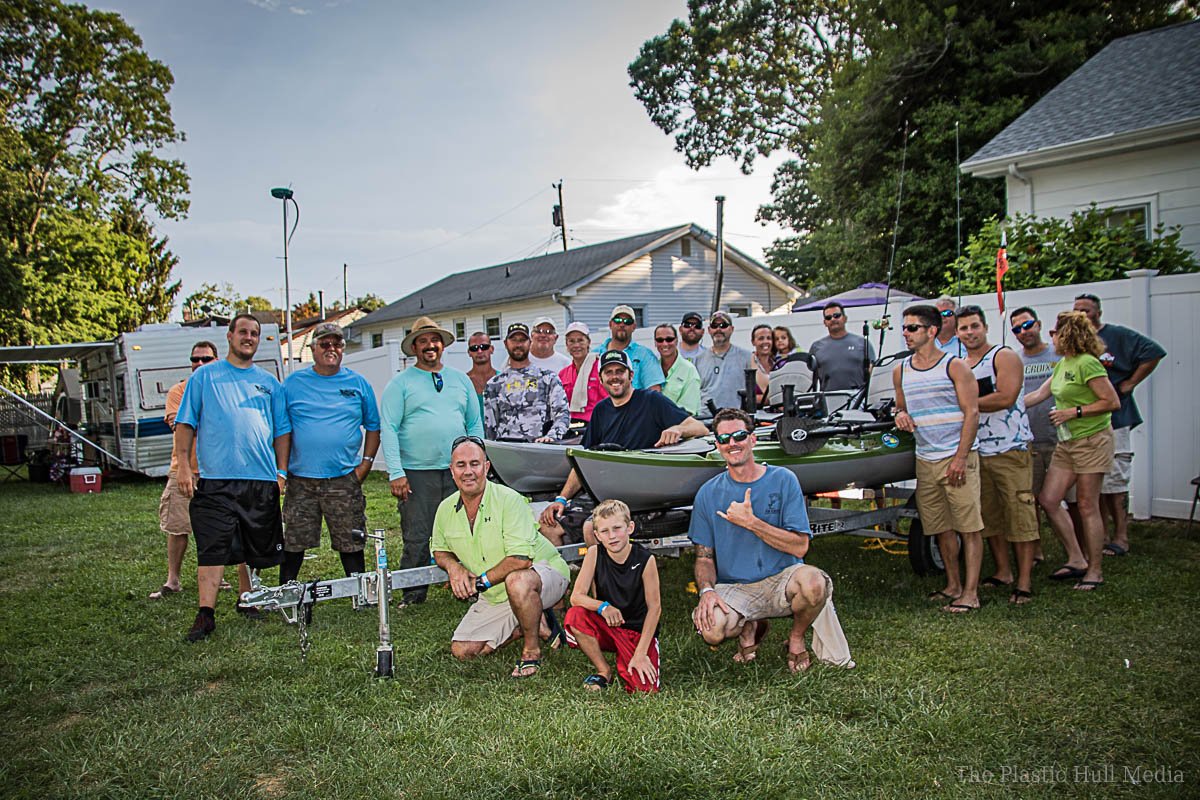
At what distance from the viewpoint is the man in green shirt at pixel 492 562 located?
4250mm

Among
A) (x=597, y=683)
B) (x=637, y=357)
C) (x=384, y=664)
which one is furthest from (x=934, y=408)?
(x=384, y=664)

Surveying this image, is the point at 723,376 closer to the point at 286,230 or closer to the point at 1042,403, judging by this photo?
the point at 1042,403

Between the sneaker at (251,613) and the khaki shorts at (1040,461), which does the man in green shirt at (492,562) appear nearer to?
the sneaker at (251,613)

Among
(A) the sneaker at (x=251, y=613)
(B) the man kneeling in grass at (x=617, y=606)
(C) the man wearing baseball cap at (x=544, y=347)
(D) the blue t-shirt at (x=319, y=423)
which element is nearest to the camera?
(B) the man kneeling in grass at (x=617, y=606)

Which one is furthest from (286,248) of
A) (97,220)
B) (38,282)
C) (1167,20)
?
(1167,20)

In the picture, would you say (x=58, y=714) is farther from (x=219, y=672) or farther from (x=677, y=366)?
(x=677, y=366)

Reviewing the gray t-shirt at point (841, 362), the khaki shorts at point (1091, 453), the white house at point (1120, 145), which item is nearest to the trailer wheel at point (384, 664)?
the khaki shorts at point (1091, 453)

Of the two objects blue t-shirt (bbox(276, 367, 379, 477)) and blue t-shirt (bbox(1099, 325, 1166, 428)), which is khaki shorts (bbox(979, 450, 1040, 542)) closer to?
blue t-shirt (bbox(1099, 325, 1166, 428))

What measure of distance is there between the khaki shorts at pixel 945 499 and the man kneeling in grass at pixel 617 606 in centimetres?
211

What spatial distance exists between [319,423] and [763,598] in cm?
300

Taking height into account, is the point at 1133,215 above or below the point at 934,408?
above

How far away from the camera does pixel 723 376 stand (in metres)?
7.10

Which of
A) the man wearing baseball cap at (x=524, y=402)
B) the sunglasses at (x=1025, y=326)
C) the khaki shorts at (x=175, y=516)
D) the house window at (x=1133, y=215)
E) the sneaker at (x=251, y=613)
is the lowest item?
the sneaker at (x=251, y=613)

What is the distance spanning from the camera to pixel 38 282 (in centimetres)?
1855
